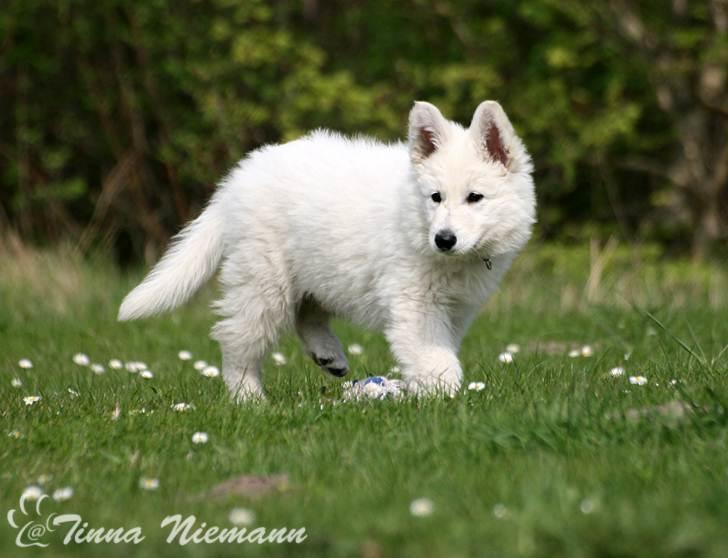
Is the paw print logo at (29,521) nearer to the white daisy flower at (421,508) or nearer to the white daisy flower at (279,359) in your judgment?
the white daisy flower at (421,508)

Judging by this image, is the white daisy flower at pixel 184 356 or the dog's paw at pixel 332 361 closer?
the dog's paw at pixel 332 361

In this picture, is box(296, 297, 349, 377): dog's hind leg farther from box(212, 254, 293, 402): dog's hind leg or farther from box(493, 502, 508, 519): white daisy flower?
box(493, 502, 508, 519): white daisy flower

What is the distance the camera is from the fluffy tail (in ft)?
19.0

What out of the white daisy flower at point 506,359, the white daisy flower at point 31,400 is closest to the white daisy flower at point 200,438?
the white daisy flower at point 31,400

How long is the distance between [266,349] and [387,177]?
111cm

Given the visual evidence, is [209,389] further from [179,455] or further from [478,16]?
[478,16]

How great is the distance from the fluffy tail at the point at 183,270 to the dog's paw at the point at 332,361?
0.75 metres

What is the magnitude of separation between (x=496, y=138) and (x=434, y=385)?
4.03 feet

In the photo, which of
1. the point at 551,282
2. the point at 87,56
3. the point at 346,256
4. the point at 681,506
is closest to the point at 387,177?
the point at 346,256

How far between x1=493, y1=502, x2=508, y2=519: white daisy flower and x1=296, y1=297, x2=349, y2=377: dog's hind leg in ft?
9.14

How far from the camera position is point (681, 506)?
3105mm

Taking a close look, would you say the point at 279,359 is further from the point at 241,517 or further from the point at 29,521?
the point at 241,517

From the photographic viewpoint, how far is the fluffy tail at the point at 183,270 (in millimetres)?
5805

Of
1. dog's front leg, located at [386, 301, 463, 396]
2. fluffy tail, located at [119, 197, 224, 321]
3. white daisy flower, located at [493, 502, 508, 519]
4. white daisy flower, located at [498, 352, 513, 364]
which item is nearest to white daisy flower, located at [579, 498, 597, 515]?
white daisy flower, located at [493, 502, 508, 519]
